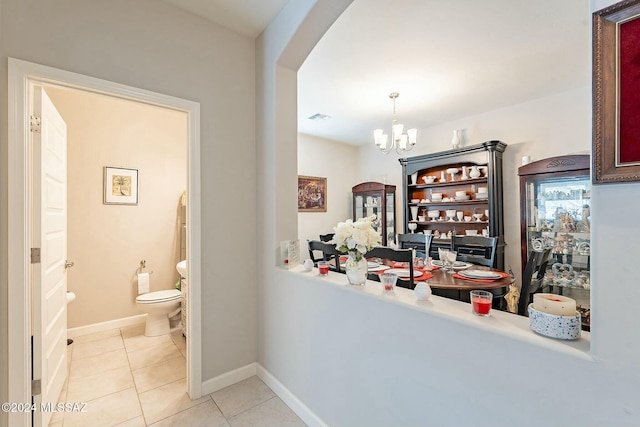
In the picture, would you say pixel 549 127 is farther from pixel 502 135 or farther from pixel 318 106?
pixel 318 106

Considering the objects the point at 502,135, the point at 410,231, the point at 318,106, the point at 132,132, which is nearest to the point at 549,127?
the point at 502,135

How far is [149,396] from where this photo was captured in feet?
6.73

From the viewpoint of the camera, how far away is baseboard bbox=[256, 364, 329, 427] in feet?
5.64

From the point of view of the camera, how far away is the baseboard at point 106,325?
303cm

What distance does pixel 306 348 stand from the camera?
182 centimetres

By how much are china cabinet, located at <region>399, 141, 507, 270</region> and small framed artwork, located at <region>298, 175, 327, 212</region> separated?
4.97ft

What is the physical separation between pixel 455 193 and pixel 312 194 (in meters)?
2.46

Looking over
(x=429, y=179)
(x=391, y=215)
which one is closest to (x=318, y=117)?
(x=429, y=179)

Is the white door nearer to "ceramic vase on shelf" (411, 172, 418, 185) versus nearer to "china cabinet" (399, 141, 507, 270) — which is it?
"china cabinet" (399, 141, 507, 270)

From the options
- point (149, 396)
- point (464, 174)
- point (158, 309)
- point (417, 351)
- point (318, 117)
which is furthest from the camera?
point (318, 117)

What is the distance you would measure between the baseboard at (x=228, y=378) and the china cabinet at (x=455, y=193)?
2.98 meters

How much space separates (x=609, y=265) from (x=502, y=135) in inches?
150

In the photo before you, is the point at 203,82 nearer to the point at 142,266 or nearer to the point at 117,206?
the point at 117,206

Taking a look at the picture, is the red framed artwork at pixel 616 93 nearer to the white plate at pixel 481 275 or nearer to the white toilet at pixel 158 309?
the white plate at pixel 481 275
